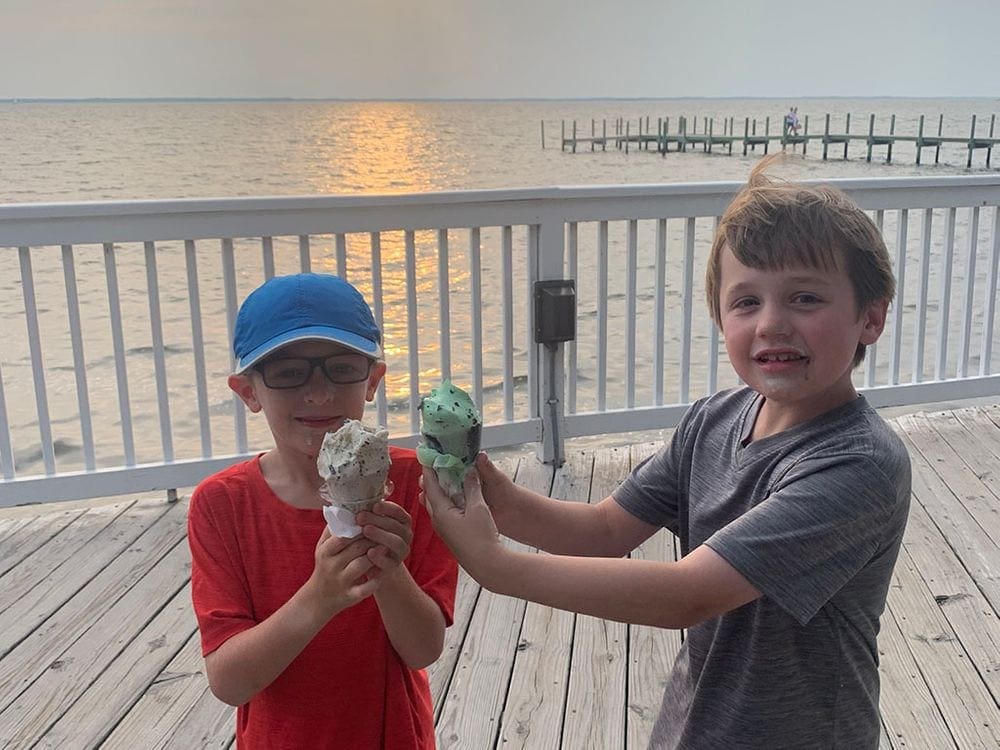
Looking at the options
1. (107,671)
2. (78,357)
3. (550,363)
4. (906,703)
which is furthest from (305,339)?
(550,363)

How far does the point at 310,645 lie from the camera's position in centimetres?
129

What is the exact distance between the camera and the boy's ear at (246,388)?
4.32 ft

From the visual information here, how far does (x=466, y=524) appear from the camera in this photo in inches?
43.7

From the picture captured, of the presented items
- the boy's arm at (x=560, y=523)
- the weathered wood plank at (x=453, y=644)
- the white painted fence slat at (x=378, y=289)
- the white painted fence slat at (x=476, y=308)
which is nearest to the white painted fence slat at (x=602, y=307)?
the white painted fence slat at (x=476, y=308)

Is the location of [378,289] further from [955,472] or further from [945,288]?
[945,288]

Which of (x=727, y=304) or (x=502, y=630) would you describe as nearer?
(x=727, y=304)

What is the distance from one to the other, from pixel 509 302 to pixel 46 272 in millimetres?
11386

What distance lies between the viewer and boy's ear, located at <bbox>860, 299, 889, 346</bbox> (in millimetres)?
1172

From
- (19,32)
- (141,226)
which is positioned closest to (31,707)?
(141,226)

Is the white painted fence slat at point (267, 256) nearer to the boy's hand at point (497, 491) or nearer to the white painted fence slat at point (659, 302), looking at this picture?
the white painted fence slat at point (659, 302)

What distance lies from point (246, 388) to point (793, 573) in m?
0.80

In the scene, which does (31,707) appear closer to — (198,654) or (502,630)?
(198,654)

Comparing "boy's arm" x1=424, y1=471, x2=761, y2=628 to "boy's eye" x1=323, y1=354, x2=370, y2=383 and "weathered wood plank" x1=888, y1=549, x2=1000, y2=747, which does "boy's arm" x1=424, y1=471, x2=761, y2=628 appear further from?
"weathered wood plank" x1=888, y1=549, x2=1000, y2=747

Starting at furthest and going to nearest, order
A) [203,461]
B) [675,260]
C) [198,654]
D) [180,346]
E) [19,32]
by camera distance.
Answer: [19,32]
[675,260]
[180,346]
[203,461]
[198,654]
